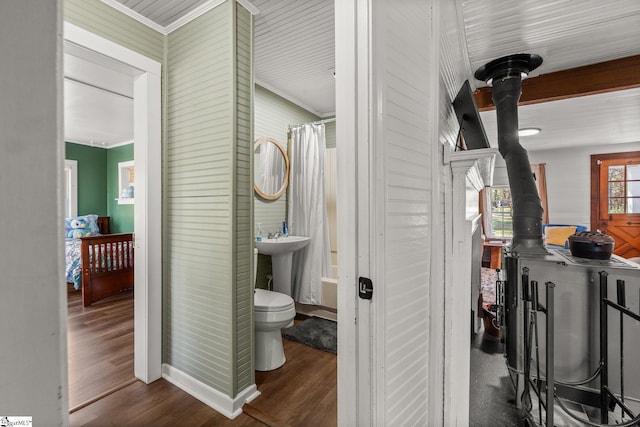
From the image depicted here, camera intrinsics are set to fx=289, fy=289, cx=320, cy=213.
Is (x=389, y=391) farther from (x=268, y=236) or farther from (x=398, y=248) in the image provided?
(x=268, y=236)

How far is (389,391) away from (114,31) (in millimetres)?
2404

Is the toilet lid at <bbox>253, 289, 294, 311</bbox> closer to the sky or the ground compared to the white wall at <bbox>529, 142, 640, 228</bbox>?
closer to the ground

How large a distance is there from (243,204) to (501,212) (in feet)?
20.0

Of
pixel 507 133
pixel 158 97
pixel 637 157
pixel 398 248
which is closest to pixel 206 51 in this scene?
pixel 158 97

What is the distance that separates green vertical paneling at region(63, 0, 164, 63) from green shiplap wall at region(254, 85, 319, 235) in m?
1.08

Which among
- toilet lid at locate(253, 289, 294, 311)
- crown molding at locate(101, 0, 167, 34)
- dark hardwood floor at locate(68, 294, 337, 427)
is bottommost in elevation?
dark hardwood floor at locate(68, 294, 337, 427)

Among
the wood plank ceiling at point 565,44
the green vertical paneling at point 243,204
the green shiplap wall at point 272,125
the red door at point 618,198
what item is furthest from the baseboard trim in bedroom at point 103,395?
the red door at point 618,198

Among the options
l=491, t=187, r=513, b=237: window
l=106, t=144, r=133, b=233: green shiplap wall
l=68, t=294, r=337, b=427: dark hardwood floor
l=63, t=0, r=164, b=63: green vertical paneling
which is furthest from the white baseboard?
l=491, t=187, r=513, b=237: window

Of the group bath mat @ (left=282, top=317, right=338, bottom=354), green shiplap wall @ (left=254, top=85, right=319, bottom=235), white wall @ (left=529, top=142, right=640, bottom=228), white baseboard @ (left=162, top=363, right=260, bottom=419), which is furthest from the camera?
white wall @ (left=529, top=142, right=640, bottom=228)

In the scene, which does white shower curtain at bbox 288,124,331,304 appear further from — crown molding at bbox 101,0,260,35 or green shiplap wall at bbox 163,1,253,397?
crown molding at bbox 101,0,260,35

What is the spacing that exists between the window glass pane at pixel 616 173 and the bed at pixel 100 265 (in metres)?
7.89

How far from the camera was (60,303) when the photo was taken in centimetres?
25

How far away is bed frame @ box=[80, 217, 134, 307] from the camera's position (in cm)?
366

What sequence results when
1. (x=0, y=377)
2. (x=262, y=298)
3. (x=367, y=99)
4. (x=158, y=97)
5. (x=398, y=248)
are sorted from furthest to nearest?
(x=262, y=298)
(x=158, y=97)
(x=398, y=248)
(x=367, y=99)
(x=0, y=377)
